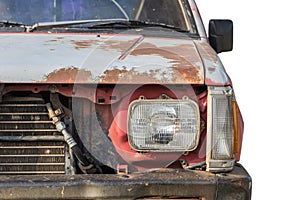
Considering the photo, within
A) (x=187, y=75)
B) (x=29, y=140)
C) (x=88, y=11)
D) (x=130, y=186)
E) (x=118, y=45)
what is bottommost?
(x=130, y=186)

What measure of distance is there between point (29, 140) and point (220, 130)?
1.01 metres

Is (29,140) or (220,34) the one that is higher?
(220,34)

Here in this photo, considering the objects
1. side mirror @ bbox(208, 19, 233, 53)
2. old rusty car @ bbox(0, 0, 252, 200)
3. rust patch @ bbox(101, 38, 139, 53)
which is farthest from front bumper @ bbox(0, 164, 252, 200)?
side mirror @ bbox(208, 19, 233, 53)

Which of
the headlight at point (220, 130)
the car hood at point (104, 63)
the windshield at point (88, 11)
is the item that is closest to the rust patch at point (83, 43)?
the car hood at point (104, 63)

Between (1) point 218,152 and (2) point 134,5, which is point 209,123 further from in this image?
(2) point 134,5

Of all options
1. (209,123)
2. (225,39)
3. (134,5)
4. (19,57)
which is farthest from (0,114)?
(225,39)

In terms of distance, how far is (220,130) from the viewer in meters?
3.36

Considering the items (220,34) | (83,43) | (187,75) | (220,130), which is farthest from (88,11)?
(220,130)

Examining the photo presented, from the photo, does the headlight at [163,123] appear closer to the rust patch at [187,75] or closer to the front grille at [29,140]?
the rust patch at [187,75]

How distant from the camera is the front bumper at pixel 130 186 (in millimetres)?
3182

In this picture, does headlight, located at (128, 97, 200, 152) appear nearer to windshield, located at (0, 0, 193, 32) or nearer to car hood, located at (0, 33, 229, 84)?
car hood, located at (0, 33, 229, 84)

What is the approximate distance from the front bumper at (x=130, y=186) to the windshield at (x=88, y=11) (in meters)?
1.46

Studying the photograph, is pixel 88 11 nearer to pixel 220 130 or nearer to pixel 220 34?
pixel 220 34

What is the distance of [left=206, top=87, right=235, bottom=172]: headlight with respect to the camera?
11.0 feet
